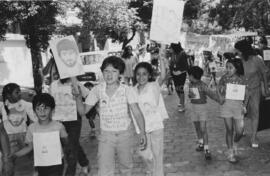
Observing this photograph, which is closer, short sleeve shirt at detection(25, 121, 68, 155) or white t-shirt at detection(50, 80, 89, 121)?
short sleeve shirt at detection(25, 121, 68, 155)

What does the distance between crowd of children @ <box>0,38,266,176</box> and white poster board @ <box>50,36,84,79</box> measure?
0.12m

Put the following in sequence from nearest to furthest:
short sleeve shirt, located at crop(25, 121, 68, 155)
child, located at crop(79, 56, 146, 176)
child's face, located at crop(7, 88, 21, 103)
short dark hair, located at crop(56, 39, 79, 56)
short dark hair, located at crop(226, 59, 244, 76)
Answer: short sleeve shirt, located at crop(25, 121, 68, 155), child, located at crop(79, 56, 146, 176), short dark hair, located at crop(56, 39, 79, 56), child's face, located at crop(7, 88, 21, 103), short dark hair, located at crop(226, 59, 244, 76)

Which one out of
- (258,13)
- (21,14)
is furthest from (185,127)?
(258,13)

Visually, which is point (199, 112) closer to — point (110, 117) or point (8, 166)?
point (110, 117)

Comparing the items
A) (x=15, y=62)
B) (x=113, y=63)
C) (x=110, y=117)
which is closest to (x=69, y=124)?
(x=110, y=117)

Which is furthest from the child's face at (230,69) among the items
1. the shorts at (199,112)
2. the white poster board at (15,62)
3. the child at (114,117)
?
the white poster board at (15,62)

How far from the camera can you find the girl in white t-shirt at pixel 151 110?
4.53m

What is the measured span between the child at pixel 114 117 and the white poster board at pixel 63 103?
0.74 m

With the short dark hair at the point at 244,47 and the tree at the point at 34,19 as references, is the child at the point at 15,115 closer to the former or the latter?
the short dark hair at the point at 244,47

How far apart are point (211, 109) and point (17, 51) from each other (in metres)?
14.5

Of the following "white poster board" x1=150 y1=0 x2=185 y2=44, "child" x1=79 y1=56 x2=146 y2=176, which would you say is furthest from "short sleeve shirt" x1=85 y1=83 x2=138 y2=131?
"white poster board" x1=150 y1=0 x2=185 y2=44

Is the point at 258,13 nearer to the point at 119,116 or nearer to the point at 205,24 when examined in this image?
the point at 119,116

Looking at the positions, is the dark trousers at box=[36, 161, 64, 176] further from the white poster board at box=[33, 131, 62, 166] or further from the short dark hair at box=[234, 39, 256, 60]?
the short dark hair at box=[234, 39, 256, 60]

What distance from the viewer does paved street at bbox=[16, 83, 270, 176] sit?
534cm
